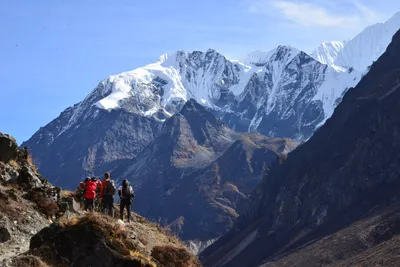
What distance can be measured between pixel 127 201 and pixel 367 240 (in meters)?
168

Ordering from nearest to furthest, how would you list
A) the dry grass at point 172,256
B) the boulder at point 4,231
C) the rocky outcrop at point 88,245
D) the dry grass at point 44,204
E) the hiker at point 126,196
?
the rocky outcrop at point 88,245, the boulder at point 4,231, the dry grass at point 172,256, the dry grass at point 44,204, the hiker at point 126,196

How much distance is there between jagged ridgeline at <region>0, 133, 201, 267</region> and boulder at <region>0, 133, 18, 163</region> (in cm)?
69

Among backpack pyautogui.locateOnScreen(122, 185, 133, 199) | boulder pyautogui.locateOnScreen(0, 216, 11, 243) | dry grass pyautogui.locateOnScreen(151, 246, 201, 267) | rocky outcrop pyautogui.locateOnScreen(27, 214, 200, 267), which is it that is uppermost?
backpack pyautogui.locateOnScreen(122, 185, 133, 199)

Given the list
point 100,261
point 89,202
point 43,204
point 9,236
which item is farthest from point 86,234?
point 89,202

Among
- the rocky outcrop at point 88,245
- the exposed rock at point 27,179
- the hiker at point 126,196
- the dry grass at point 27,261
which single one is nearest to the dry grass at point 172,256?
the rocky outcrop at point 88,245

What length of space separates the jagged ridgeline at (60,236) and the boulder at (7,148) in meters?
0.69

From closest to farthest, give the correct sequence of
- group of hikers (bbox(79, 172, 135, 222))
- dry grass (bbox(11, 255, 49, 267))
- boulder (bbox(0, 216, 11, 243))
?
dry grass (bbox(11, 255, 49, 267)), boulder (bbox(0, 216, 11, 243)), group of hikers (bbox(79, 172, 135, 222))

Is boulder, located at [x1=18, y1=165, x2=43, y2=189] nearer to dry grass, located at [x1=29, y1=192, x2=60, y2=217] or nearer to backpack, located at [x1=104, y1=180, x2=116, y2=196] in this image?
dry grass, located at [x1=29, y1=192, x2=60, y2=217]

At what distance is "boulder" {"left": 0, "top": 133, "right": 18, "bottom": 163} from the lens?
106ft

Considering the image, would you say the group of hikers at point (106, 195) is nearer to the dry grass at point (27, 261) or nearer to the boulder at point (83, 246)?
the boulder at point (83, 246)

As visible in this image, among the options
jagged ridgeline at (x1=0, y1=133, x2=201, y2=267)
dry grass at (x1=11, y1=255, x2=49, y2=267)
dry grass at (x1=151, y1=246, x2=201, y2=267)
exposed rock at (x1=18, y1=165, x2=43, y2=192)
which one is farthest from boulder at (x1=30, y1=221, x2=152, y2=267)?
exposed rock at (x1=18, y1=165, x2=43, y2=192)

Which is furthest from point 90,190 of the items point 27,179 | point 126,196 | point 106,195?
point 27,179

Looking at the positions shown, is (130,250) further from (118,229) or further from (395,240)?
(395,240)

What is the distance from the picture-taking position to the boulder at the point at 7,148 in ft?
106
